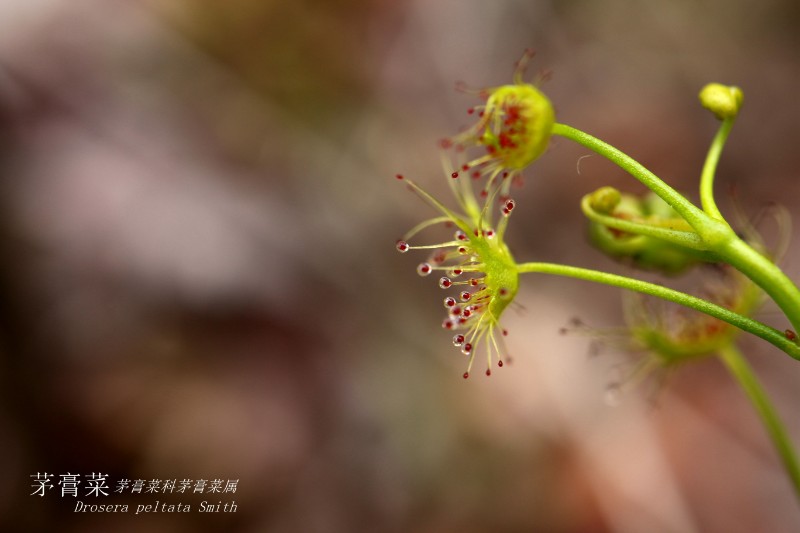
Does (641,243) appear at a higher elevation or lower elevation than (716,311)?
higher

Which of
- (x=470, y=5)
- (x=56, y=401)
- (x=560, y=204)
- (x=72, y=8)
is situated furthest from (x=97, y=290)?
(x=470, y=5)

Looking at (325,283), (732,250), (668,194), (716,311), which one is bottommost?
(716,311)

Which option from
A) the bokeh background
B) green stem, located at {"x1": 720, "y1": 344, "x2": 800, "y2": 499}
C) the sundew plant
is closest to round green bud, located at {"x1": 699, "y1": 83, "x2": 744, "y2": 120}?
the sundew plant

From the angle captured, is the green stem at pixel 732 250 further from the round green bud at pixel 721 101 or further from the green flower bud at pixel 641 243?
the round green bud at pixel 721 101

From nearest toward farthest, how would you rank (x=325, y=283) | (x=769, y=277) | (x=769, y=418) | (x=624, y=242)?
(x=769, y=277) < (x=624, y=242) < (x=769, y=418) < (x=325, y=283)

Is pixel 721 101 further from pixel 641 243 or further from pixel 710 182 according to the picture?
pixel 641 243

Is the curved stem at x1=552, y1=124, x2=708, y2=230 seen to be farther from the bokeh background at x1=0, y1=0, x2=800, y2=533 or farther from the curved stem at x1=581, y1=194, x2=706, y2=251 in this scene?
the bokeh background at x1=0, y1=0, x2=800, y2=533

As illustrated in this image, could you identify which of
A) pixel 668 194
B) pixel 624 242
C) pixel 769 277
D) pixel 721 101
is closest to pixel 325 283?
pixel 624 242

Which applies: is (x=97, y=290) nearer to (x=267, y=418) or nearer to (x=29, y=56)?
(x=267, y=418)

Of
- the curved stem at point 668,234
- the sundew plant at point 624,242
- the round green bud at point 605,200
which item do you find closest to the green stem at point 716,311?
the sundew plant at point 624,242
